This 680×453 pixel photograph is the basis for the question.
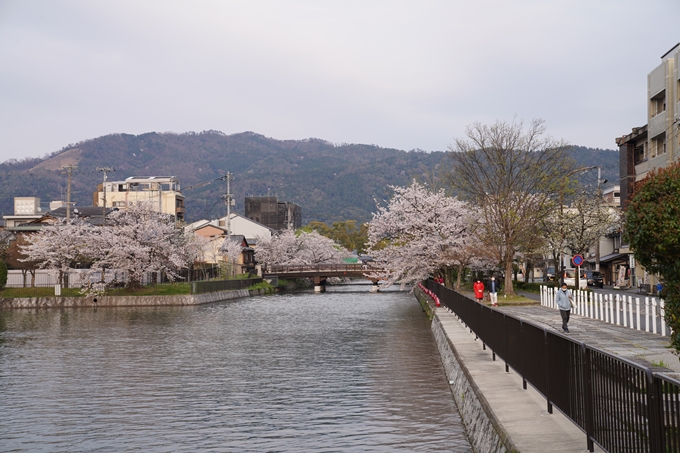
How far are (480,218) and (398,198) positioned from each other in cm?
909

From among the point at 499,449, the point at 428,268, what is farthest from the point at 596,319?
the point at 428,268

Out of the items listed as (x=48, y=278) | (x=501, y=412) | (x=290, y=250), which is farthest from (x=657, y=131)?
(x=290, y=250)

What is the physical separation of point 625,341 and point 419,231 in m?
34.9

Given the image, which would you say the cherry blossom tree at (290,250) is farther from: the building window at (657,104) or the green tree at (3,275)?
the building window at (657,104)

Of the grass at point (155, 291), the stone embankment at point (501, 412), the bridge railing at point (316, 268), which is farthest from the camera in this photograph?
the bridge railing at point (316, 268)

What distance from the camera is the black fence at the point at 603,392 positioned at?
614 centimetres

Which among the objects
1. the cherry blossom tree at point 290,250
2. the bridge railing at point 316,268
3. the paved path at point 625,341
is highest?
the cherry blossom tree at point 290,250

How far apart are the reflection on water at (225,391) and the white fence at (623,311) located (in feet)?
23.1

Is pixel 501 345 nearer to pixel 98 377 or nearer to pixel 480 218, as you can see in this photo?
pixel 98 377

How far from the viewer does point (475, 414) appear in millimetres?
13617

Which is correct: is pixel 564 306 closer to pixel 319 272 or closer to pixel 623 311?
pixel 623 311

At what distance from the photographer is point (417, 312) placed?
5219 cm

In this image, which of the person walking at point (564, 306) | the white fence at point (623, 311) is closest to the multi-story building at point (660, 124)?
the white fence at point (623, 311)

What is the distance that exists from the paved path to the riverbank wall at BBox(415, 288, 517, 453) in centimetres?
273
